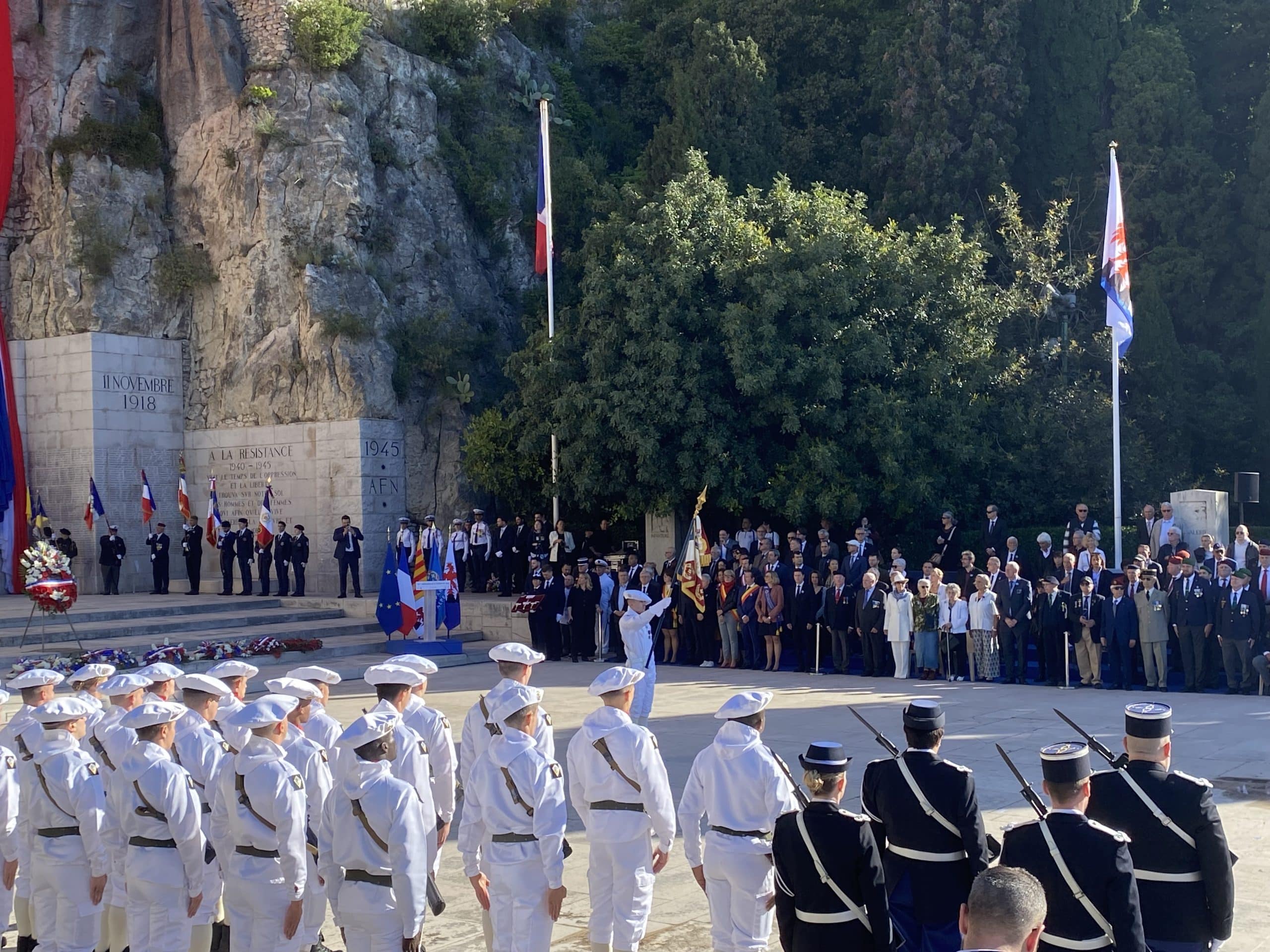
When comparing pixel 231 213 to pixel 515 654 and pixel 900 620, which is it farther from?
pixel 515 654

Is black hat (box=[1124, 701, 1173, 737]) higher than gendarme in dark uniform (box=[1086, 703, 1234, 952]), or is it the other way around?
black hat (box=[1124, 701, 1173, 737])

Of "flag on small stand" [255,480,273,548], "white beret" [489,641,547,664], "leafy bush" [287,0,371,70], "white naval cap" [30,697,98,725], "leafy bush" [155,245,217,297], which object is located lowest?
"white naval cap" [30,697,98,725]

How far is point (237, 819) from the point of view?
6.54 meters

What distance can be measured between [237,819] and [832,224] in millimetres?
20459

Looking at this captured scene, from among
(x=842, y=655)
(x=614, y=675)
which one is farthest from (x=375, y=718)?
(x=842, y=655)

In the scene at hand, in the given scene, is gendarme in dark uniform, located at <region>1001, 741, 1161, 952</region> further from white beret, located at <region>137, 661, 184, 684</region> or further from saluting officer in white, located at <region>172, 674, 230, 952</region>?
white beret, located at <region>137, 661, 184, 684</region>

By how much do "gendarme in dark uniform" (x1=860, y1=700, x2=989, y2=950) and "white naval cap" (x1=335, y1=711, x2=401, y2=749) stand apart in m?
2.35

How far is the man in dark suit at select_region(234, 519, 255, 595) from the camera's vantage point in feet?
92.3

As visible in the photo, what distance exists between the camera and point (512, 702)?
669 cm

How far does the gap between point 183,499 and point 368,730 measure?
25.5 m

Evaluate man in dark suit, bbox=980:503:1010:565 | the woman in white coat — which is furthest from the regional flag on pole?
the woman in white coat

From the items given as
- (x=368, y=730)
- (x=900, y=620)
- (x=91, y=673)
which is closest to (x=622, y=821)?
(x=368, y=730)

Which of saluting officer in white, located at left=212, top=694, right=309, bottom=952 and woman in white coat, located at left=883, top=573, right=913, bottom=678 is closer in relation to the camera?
saluting officer in white, located at left=212, top=694, right=309, bottom=952

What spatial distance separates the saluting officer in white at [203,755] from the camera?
705 cm
